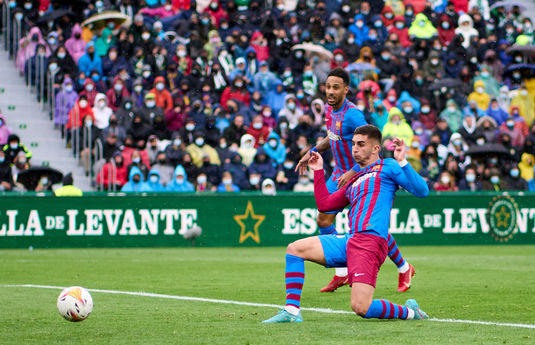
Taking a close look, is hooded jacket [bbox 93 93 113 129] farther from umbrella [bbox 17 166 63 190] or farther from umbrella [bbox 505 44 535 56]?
umbrella [bbox 505 44 535 56]

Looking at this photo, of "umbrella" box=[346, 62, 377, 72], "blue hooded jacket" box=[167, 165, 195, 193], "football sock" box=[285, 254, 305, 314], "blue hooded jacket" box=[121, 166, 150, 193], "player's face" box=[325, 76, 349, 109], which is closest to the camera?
"football sock" box=[285, 254, 305, 314]

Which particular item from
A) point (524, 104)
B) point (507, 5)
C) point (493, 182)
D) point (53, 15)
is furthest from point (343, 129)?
point (507, 5)

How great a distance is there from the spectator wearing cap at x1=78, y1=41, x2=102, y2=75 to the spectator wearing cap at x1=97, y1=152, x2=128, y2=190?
130 inches

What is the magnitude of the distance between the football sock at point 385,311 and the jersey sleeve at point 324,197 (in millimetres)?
890

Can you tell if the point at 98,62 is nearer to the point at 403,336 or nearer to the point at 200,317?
the point at 200,317

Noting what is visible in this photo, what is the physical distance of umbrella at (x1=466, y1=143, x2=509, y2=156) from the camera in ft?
76.8

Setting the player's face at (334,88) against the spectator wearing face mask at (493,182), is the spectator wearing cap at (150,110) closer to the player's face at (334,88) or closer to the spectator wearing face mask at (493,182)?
the spectator wearing face mask at (493,182)

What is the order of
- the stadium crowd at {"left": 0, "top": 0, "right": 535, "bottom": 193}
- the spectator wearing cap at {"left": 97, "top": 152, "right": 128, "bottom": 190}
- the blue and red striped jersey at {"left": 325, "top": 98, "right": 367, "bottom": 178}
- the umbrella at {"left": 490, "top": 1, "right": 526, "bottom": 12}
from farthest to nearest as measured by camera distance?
the umbrella at {"left": 490, "top": 1, "right": 526, "bottom": 12} → the stadium crowd at {"left": 0, "top": 0, "right": 535, "bottom": 193} → the spectator wearing cap at {"left": 97, "top": 152, "right": 128, "bottom": 190} → the blue and red striped jersey at {"left": 325, "top": 98, "right": 367, "bottom": 178}

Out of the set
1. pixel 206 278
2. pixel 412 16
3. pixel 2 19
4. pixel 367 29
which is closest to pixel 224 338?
pixel 206 278

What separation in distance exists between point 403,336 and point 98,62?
707 inches

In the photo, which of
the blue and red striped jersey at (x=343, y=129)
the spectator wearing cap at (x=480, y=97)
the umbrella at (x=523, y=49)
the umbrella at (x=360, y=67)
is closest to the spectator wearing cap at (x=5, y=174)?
the umbrella at (x=360, y=67)

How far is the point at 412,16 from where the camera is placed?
29219 millimetres

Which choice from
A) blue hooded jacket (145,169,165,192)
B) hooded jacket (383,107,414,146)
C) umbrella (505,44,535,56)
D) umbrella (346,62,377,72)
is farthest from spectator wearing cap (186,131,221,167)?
umbrella (505,44,535,56)

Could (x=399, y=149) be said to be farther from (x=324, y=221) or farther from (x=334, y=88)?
(x=324, y=221)
